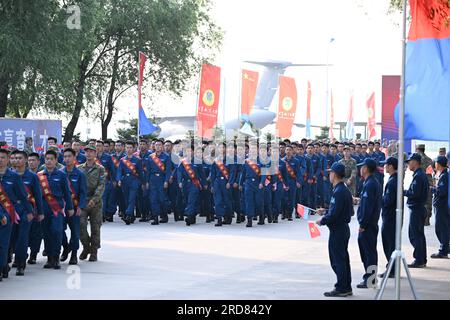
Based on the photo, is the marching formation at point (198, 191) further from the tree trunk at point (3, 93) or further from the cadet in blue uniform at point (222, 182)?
the tree trunk at point (3, 93)

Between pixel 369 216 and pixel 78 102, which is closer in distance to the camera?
pixel 369 216

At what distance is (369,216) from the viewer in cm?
1184

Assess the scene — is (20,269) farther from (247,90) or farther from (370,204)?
(247,90)

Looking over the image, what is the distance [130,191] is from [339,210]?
10.4m

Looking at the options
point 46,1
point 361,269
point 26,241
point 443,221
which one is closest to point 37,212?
point 26,241

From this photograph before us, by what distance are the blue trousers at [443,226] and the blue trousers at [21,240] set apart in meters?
6.85

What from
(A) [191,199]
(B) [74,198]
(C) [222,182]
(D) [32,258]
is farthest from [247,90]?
(D) [32,258]

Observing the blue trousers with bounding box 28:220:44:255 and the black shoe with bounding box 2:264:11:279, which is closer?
the black shoe with bounding box 2:264:11:279

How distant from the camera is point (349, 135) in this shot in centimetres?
4638

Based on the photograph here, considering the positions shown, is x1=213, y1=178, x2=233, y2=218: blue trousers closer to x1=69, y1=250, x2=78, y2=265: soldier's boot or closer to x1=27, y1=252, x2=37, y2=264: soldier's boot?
x1=69, y1=250, x2=78, y2=265: soldier's boot

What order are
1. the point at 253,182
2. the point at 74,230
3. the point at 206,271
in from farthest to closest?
the point at 253,182 → the point at 74,230 → the point at 206,271

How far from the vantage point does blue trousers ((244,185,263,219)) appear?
20.6m

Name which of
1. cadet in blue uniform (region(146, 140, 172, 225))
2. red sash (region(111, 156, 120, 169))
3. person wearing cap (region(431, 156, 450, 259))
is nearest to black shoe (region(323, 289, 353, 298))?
person wearing cap (region(431, 156, 450, 259))
